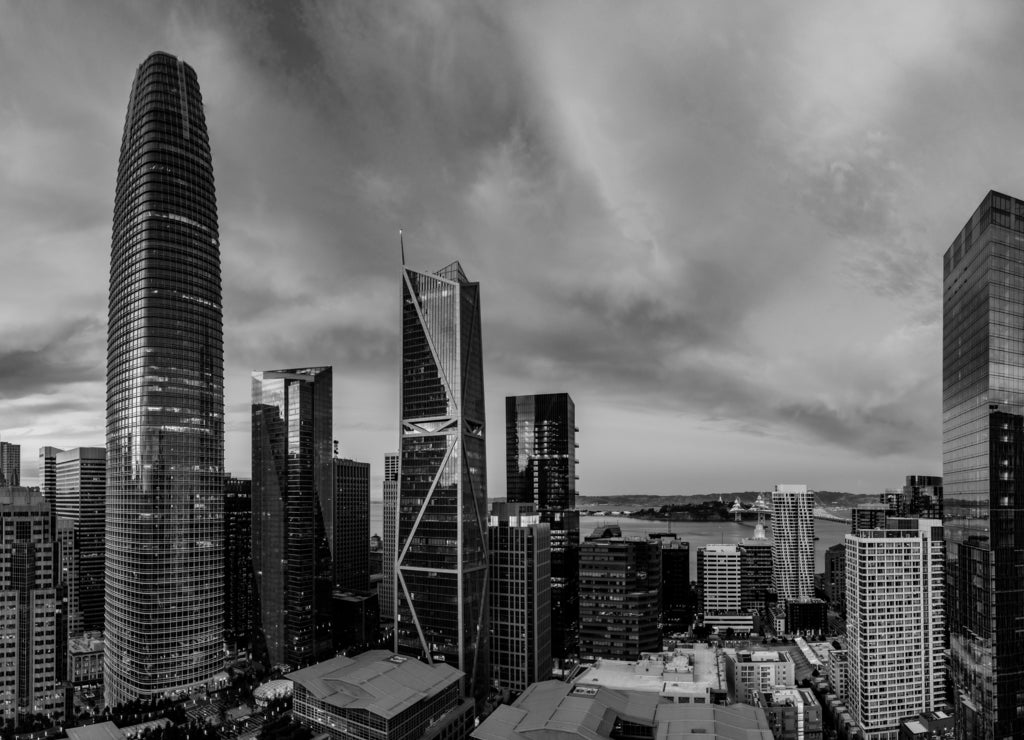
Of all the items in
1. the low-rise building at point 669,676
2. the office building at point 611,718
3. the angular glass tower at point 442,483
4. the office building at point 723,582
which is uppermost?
the angular glass tower at point 442,483

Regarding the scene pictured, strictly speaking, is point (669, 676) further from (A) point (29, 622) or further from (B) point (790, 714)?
(A) point (29, 622)

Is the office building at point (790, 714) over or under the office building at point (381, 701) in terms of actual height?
under

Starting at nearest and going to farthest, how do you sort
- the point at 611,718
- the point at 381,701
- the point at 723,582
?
1. the point at 611,718
2. the point at 381,701
3. the point at 723,582

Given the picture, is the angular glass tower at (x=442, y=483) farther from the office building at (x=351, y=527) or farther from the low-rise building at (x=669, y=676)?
the office building at (x=351, y=527)

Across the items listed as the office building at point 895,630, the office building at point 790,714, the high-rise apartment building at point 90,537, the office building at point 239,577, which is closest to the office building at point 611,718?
the office building at point 790,714

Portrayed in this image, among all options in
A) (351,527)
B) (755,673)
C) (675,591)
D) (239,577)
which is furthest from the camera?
(351,527)

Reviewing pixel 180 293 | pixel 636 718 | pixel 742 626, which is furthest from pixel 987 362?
pixel 742 626

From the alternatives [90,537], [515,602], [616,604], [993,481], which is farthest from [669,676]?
[90,537]

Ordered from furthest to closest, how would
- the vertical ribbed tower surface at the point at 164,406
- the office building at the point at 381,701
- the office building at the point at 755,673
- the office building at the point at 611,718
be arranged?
1. the vertical ribbed tower surface at the point at 164,406
2. the office building at the point at 755,673
3. the office building at the point at 381,701
4. the office building at the point at 611,718
